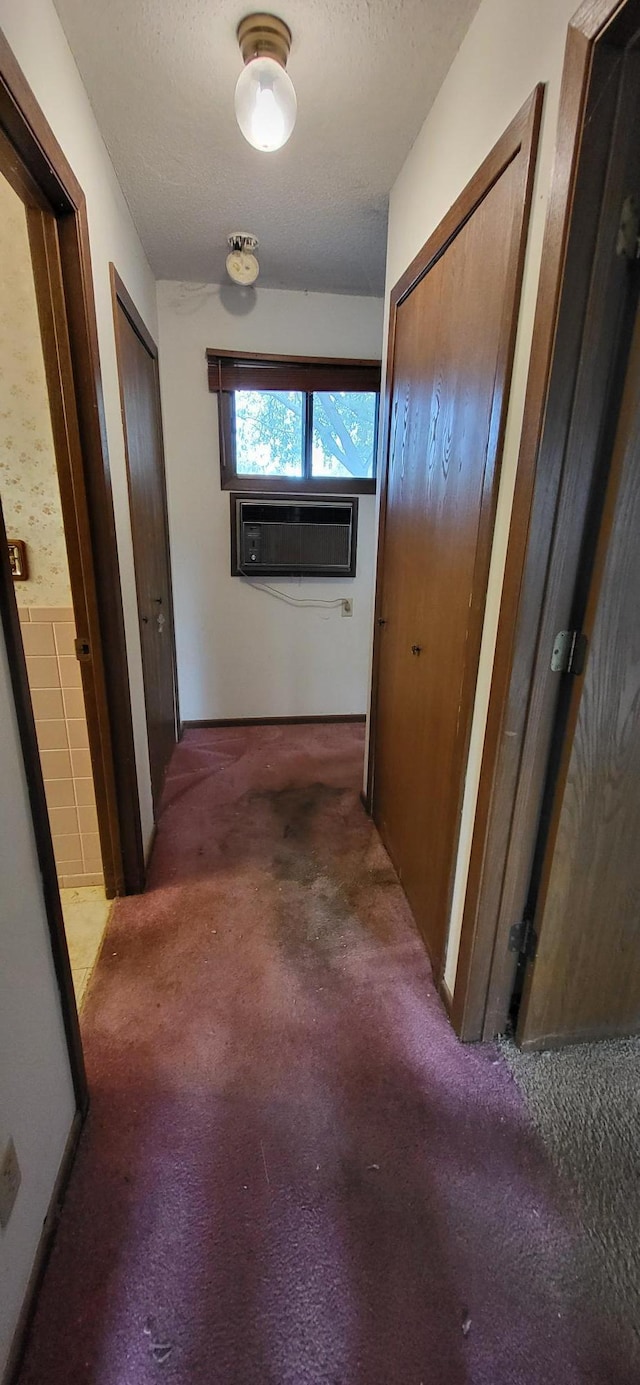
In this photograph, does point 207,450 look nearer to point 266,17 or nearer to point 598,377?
point 266,17

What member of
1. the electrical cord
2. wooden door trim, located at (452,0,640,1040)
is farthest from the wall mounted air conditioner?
wooden door trim, located at (452,0,640,1040)

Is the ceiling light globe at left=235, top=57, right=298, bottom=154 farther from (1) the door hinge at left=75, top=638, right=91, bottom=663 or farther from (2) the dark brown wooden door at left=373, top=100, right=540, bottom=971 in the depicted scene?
(1) the door hinge at left=75, top=638, right=91, bottom=663

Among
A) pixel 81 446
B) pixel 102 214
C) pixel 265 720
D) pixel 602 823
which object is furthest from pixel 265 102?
pixel 265 720

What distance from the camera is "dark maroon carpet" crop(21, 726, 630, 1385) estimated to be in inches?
34.7

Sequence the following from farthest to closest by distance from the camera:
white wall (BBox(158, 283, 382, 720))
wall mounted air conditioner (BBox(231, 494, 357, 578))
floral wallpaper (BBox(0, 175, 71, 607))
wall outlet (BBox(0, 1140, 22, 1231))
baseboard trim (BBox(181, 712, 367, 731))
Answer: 1. baseboard trim (BBox(181, 712, 367, 731))
2. wall mounted air conditioner (BBox(231, 494, 357, 578))
3. white wall (BBox(158, 283, 382, 720))
4. floral wallpaper (BBox(0, 175, 71, 607))
5. wall outlet (BBox(0, 1140, 22, 1231))

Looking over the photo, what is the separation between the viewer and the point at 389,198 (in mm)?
1935

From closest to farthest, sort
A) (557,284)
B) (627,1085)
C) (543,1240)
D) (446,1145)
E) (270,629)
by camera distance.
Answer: (557,284), (543,1240), (446,1145), (627,1085), (270,629)

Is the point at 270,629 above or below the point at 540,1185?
above

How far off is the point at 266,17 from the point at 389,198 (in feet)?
2.62

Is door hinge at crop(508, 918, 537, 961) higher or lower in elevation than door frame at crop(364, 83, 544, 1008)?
lower

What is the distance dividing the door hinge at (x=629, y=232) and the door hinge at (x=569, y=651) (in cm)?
63

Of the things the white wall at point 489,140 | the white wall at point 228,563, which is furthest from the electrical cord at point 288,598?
the white wall at point 489,140

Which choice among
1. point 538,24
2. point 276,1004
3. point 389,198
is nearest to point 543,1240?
point 276,1004

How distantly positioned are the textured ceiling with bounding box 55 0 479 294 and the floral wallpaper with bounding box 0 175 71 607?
0.50m
